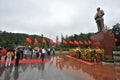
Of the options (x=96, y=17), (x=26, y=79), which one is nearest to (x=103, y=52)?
(x=96, y=17)

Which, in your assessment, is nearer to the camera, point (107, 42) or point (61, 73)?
point (61, 73)

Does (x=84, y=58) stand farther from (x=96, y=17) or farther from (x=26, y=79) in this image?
(x=26, y=79)

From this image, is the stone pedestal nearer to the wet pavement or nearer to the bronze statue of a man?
the bronze statue of a man

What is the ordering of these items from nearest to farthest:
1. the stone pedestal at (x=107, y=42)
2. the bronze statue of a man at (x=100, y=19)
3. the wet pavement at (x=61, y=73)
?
1. the wet pavement at (x=61, y=73)
2. the stone pedestal at (x=107, y=42)
3. the bronze statue of a man at (x=100, y=19)

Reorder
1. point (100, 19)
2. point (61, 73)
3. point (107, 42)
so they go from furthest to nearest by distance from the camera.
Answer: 1. point (100, 19)
2. point (107, 42)
3. point (61, 73)

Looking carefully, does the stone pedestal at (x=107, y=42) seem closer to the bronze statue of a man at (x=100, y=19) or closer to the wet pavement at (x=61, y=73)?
the bronze statue of a man at (x=100, y=19)

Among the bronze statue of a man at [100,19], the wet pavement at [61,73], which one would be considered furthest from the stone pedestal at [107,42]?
the wet pavement at [61,73]

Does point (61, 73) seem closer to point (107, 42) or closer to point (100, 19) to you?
point (107, 42)

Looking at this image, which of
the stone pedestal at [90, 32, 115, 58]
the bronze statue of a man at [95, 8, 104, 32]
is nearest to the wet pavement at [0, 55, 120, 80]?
the stone pedestal at [90, 32, 115, 58]

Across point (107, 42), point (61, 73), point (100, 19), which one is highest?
point (100, 19)

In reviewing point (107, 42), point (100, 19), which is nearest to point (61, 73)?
point (107, 42)

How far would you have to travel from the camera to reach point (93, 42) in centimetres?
1731

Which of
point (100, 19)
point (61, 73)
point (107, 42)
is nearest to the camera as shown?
point (61, 73)

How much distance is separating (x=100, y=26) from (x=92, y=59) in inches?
185
